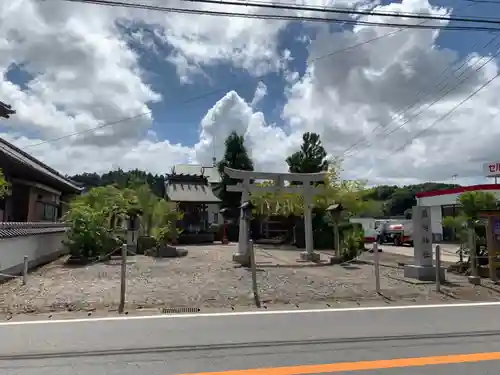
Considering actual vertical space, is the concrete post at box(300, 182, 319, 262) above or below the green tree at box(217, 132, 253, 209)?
below

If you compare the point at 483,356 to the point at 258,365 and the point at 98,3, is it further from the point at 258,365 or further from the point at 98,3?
the point at 98,3

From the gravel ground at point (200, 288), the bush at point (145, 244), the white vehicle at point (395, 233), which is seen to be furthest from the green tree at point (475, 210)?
the white vehicle at point (395, 233)

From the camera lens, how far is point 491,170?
38.7 meters

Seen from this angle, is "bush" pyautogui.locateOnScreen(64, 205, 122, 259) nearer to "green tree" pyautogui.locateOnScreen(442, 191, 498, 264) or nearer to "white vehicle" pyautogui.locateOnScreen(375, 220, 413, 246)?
"green tree" pyautogui.locateOnScreen(442, 191, 498, 264)

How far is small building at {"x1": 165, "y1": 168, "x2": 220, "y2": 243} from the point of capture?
34531 mm

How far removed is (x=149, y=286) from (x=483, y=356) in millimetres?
8305

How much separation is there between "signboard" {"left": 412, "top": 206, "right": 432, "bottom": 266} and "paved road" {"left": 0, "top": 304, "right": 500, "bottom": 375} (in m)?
5.10

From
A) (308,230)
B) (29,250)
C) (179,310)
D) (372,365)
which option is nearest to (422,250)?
(308,230)

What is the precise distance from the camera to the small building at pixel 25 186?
16.5 m

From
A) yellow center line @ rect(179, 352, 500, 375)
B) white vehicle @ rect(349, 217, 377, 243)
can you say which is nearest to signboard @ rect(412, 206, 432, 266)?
yellow center line @ rect(179, 352, 500, 375)

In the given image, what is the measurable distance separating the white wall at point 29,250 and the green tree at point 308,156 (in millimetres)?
21338

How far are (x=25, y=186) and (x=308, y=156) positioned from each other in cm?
2315

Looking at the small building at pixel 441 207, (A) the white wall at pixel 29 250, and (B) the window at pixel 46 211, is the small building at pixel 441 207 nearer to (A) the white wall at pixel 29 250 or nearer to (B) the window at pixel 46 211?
(B) the window at pixel 46 211

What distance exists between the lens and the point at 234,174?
801 inches
